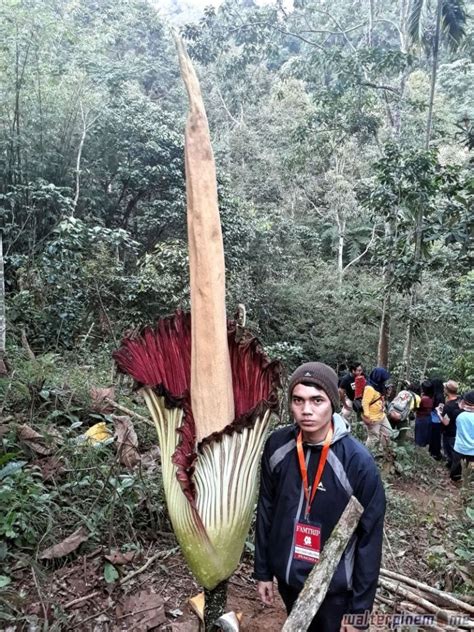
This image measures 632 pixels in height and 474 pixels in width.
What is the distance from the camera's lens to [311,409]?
121cm

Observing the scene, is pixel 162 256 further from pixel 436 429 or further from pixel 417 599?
pixel 417 599

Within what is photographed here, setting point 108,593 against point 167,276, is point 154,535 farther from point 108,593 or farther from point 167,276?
point 167,276

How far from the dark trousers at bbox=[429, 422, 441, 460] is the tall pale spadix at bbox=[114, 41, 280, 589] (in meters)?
4.83

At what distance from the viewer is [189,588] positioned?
185cm

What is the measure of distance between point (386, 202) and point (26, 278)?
4.61 metres

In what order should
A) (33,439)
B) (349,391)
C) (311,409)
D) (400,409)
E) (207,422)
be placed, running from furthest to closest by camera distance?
(349,391), (400,409), (33,439), (311,409), (207,422)

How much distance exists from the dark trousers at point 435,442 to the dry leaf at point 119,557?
4.23m

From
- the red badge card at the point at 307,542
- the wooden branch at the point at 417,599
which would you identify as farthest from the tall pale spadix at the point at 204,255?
the wooden branch at the point at 417,599

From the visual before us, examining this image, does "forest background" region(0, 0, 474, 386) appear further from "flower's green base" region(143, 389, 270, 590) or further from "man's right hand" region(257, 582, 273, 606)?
"flower's green base" region(143, 389, 270, 590)

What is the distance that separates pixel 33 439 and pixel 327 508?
1746 millimetres

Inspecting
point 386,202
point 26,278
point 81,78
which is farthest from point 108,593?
point 81,78

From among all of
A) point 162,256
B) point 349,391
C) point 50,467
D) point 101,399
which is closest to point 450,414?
point 349,391

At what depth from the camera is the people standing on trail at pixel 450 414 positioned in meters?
4.66

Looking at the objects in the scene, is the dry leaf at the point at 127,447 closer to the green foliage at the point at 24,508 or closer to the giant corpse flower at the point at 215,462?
the green foliage at the point at 24,508
